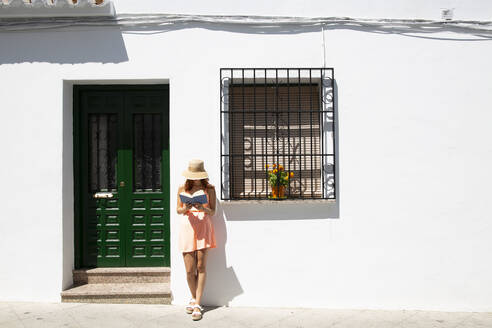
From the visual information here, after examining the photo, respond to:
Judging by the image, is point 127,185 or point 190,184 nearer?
point 190,184

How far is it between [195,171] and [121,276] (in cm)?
162

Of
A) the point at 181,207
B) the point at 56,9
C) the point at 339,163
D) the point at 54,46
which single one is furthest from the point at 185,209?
the point at 56,9

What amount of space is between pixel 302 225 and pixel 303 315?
92 cm

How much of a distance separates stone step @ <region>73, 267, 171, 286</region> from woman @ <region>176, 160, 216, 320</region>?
0.59m

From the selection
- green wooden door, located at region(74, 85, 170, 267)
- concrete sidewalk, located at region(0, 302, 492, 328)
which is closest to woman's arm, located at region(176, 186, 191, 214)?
green wooden door, located at region(74, 85, 170, 267)

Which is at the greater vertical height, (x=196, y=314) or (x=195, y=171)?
(x=195, y=171)

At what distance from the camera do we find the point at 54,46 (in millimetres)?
4691

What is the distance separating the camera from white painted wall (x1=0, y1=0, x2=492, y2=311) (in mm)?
4586

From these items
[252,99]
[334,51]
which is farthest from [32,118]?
[334,51]

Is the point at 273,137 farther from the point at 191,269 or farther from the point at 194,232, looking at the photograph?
the point at 191,269

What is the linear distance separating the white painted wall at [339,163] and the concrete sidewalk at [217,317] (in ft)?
0.47

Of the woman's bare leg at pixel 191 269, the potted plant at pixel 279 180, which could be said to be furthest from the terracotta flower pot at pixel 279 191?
the woman's bare leg at pixel 191 269

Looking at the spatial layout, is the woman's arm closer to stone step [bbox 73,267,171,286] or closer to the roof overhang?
stone step [bbox 73,267,171,286]

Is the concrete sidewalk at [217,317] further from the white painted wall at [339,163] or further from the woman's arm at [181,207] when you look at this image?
the woman's arm at [181,207]
